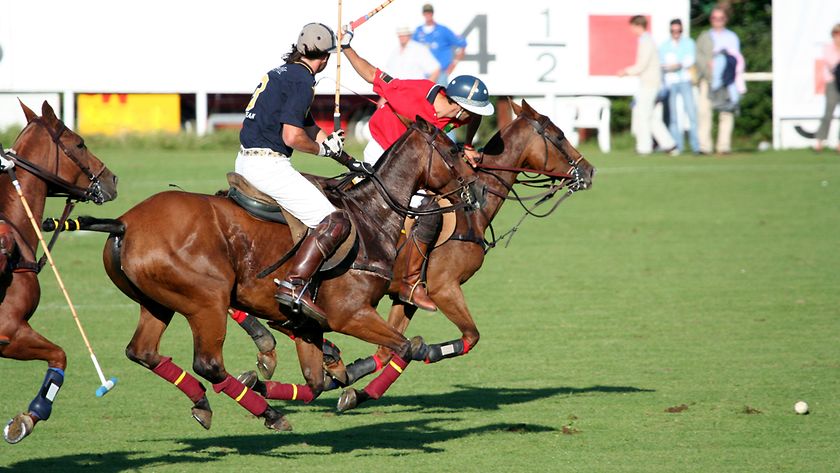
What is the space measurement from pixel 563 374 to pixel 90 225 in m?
4.97

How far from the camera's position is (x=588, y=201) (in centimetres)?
2234

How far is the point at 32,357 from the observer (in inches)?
313

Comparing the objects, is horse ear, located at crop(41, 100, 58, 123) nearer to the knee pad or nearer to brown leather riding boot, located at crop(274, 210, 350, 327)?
the knee pad

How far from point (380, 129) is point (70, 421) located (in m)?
3.23

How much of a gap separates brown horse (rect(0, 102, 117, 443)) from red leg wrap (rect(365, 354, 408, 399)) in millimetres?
2186

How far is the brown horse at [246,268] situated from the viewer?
793 centimetres

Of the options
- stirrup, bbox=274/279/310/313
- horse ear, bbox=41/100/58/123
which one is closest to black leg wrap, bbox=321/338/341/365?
stirrup, bbox=274/279/310/313

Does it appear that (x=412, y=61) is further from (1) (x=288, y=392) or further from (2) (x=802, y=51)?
(1) (x=288, y=392)

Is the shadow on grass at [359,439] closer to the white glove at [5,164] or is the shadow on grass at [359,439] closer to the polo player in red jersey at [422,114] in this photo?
the polo player in red jersey at [422,114]

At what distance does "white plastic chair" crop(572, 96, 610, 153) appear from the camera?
2696 centimetres

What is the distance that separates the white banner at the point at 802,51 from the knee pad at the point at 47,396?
21.4 metres

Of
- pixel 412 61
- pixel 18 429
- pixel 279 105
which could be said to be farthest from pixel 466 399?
pixel 412 61

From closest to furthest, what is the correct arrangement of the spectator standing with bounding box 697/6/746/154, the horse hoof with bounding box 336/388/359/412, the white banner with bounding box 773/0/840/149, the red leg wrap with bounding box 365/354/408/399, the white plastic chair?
the horse hoof with bounding box 336/388/359/412 → the red leg wrap with bounding box 365/354/408/399 → the spectator standing with bounding box 697/6/746/154 → the white banner with bounding box 773/0/840/149 → the white plastic chair

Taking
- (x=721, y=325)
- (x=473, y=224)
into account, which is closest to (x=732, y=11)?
(x=721, y=325)
